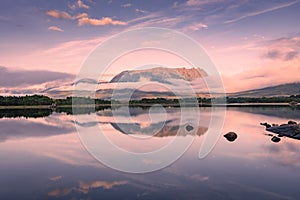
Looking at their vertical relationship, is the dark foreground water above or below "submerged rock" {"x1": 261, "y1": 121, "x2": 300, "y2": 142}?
below

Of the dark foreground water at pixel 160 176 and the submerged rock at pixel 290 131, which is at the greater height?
the submerged rock at pixel 290 131

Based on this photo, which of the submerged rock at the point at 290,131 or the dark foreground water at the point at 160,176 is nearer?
the dark foreground water at the point at 160,176

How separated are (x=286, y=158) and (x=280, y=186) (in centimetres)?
819

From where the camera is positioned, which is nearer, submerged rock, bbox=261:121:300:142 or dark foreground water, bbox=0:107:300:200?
dark foreground water, bbox=0:107:300:200

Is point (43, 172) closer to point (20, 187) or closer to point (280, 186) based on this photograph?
point (20, 187)

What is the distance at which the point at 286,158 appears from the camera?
2312 cm

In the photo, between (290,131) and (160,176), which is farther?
(290,131)

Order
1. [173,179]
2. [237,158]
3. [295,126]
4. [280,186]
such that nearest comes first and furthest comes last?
[280,186] < [173,179] < [237,158] < [295,126]

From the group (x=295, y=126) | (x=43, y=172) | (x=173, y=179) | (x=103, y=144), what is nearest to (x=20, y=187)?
(x=43, y=172)

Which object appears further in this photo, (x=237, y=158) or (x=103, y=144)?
(x=103, y=144)

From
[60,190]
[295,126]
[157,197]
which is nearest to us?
[157,197]

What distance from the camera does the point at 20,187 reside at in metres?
15.4

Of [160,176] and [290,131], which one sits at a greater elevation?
[290,131]

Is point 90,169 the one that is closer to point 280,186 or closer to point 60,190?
point 60,190
